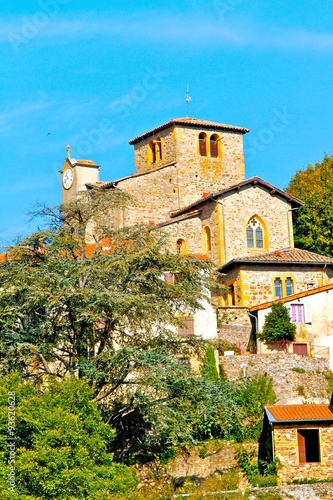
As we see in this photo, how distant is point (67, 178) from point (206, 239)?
11756mm

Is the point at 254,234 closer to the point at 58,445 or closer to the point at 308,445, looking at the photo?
the point at 308,445

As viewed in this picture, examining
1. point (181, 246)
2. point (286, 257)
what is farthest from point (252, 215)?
point (181, 246)

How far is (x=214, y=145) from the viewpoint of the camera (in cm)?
6225

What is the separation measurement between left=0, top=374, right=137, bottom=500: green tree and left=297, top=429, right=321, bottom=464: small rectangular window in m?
6.64

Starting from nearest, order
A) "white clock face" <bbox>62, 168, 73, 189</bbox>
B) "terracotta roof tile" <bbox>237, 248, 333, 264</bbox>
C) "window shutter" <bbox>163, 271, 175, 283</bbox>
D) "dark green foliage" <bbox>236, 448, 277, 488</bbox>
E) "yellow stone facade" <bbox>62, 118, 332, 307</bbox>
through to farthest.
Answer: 1. "dark green foliage" <bbox>236, 448, 277, 488</bbox>
2. "window shutter" <bbox>163, 271, 175, 283</bbox>
3. "terracotta roof tile" <bbox>237, 248, 333, 264</bbox>
4. "yellow stone facade" <bbox>62, 118, 332, 307</bbox>
5. "white clock face" <bbox>62, 168, 73, 189</bbox>

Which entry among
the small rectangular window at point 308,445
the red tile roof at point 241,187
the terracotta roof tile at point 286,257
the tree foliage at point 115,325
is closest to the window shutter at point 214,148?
the red tile roof at point 241,187

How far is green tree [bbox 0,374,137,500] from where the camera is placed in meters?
32.2

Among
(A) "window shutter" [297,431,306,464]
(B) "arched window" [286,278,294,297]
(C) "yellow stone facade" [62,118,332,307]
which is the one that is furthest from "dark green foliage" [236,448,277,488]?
(B) "arched window" [286,278,294,297]

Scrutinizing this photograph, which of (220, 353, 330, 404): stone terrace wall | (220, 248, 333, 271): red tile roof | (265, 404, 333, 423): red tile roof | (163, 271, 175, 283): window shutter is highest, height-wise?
(220, 248, 333, 271): red tile roof

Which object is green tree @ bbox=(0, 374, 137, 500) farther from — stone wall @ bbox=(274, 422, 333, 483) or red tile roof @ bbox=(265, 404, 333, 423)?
red tile roof @ bbox=(265, 404, 333, 423)

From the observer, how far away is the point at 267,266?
5388 cm

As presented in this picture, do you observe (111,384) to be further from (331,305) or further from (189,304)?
(331,305)

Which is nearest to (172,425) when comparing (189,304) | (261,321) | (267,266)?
(189,304)

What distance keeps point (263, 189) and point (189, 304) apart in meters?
19.7
